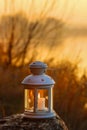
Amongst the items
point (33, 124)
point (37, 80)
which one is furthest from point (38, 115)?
point (37, 80)

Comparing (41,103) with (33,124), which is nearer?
(33,124)

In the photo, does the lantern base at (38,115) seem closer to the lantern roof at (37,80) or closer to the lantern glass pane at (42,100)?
the lantern glass pane at (42,100)

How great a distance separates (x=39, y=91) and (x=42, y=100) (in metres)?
0.05

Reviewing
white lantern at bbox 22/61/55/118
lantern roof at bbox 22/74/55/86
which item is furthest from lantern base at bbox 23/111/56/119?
lantern roof at bbox 22/74/55/86

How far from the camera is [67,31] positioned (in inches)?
191

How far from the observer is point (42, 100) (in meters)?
2.22

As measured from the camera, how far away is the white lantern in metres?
2.15

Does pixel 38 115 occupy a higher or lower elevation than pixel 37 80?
lower

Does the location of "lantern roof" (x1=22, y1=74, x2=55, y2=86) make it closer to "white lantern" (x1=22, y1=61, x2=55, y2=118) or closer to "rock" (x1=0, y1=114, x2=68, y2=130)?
"white lantern" (x1=22, y1=61, x2=55, y2=118)

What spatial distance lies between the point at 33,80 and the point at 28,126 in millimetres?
245

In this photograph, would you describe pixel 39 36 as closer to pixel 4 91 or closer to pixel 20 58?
pixel 20 58

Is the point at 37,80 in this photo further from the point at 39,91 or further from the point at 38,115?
the point at 38,115

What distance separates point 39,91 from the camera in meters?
2.21

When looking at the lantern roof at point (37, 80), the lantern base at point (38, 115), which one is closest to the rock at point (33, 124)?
the lantern base at point (38, 115)
